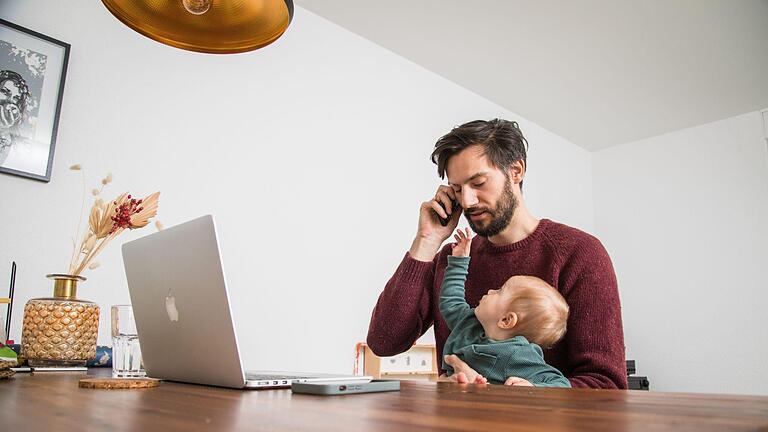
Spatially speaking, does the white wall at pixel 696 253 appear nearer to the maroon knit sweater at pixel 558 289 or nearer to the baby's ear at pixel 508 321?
the maroon knit sweater at pixel 558 289

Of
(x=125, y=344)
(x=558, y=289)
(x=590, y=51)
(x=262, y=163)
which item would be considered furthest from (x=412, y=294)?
(x=590, y=51)

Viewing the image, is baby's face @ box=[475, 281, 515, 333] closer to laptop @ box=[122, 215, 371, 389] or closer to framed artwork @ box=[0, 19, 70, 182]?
laptop @ box=[122, 215, 371, 389]

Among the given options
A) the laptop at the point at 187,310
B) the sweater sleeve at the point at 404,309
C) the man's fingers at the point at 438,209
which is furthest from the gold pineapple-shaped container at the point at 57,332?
the man's fingers at the point at 438,209

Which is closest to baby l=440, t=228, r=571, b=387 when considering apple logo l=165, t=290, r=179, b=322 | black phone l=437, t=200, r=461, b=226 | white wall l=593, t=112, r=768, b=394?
black phone l=437, t=200, r=461, b=226

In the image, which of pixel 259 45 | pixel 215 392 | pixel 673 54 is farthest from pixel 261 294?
pixel 673 54

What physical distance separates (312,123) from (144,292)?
78.2 inches

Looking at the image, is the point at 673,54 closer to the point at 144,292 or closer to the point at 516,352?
the point at 516,352

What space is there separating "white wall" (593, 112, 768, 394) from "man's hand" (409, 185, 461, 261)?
10.3ft

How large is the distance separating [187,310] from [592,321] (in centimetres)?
104

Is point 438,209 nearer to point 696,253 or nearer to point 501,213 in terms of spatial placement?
point 501,213

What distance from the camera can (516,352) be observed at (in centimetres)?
135

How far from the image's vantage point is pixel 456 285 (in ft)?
5.45

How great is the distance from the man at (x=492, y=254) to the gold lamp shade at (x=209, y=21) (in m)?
0.74

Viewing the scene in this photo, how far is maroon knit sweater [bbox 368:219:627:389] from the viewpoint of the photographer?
1442 mm
